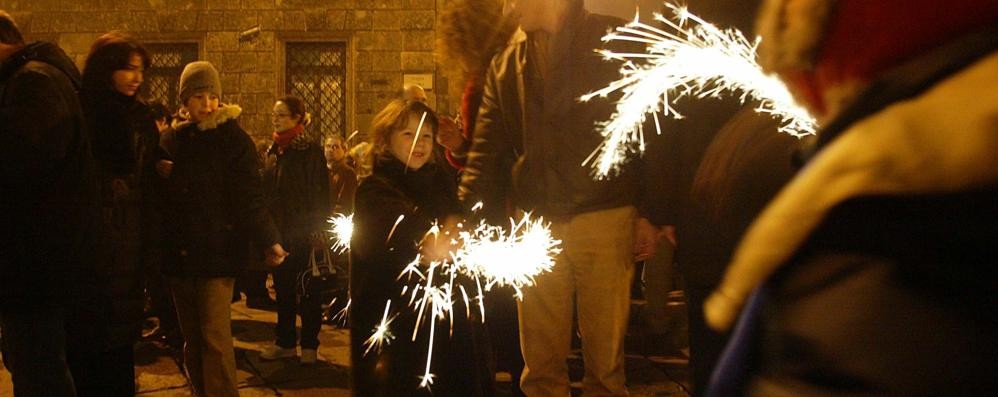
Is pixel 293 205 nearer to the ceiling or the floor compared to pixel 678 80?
nearer to the floor

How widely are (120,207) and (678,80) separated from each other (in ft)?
8.59

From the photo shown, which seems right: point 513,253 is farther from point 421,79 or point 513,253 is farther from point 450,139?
point 421,79

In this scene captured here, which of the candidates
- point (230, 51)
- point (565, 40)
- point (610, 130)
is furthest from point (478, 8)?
point (230, 51)

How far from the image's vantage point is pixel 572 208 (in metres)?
4.15

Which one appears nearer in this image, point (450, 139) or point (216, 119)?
point (216, 119)

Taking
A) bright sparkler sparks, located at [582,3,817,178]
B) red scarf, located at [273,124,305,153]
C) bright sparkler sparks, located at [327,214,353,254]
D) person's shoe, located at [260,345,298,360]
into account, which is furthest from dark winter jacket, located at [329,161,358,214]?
bright sparkler sparks, located at [582,3,817,178]

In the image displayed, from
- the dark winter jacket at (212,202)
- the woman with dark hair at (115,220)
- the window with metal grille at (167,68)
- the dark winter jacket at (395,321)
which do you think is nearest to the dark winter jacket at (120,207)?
the woman with dark hair at (115,220)

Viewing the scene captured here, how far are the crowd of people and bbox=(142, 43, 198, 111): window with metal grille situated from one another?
12.5 metres

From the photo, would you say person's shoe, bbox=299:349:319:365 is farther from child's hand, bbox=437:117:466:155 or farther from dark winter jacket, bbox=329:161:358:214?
child's hand, bbox=437:117:466:155

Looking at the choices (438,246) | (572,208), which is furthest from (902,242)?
(438,246)

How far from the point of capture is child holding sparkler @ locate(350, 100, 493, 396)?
4164 millimetres

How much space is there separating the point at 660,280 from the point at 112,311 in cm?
396

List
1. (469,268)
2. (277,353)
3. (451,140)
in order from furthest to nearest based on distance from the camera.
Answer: (277,353) < (451,140) < (469,268)

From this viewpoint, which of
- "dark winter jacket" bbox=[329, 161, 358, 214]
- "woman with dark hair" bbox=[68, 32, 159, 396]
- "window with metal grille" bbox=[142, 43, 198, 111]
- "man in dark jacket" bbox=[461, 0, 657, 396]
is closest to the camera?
"woman with dark hair" bbox=[68, 32, 159, 396]
